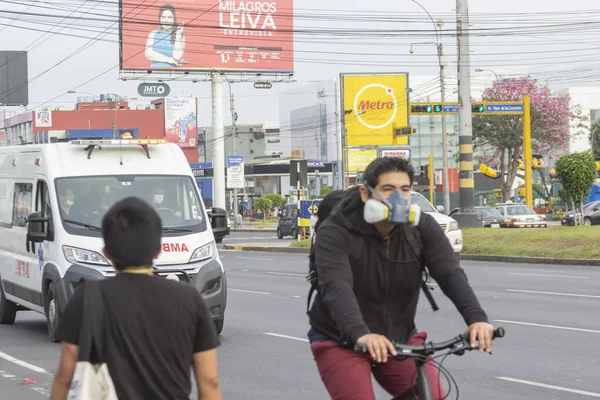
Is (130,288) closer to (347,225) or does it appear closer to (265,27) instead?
(347,225)

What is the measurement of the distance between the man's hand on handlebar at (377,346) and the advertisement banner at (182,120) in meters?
109

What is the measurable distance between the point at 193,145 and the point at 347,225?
A: 109 meters

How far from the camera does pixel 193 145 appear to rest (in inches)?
4449

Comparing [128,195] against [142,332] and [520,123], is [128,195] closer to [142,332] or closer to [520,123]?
[142,332]

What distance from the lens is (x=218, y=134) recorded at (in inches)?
2532

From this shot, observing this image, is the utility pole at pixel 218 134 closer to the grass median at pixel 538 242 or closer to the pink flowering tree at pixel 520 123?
the pink flowering tree at pixel 520 123

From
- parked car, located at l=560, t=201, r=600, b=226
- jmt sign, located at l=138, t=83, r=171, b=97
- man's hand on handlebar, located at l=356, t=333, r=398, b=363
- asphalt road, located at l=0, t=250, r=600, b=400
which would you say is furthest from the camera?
jmt sign, located at l=138, t=83, r=171, b=97

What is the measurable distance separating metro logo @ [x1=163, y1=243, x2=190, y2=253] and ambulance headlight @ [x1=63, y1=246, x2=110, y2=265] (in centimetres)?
69

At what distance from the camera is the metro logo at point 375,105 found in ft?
206

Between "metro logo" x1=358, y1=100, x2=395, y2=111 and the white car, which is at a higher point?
"metro logo" x1=358, y1=100, x2=395, y2=111

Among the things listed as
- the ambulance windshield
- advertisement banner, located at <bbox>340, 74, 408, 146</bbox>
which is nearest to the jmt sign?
advertisement banner, located at <bbox>340, 74, 408, 146</bbox>

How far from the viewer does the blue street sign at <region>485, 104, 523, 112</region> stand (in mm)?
36594

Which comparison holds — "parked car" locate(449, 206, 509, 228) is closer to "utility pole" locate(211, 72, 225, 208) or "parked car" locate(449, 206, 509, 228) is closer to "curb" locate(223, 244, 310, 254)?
"curb" locate(223, 244, 310, 254)

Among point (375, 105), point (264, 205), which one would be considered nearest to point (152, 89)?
point (375, 105)
